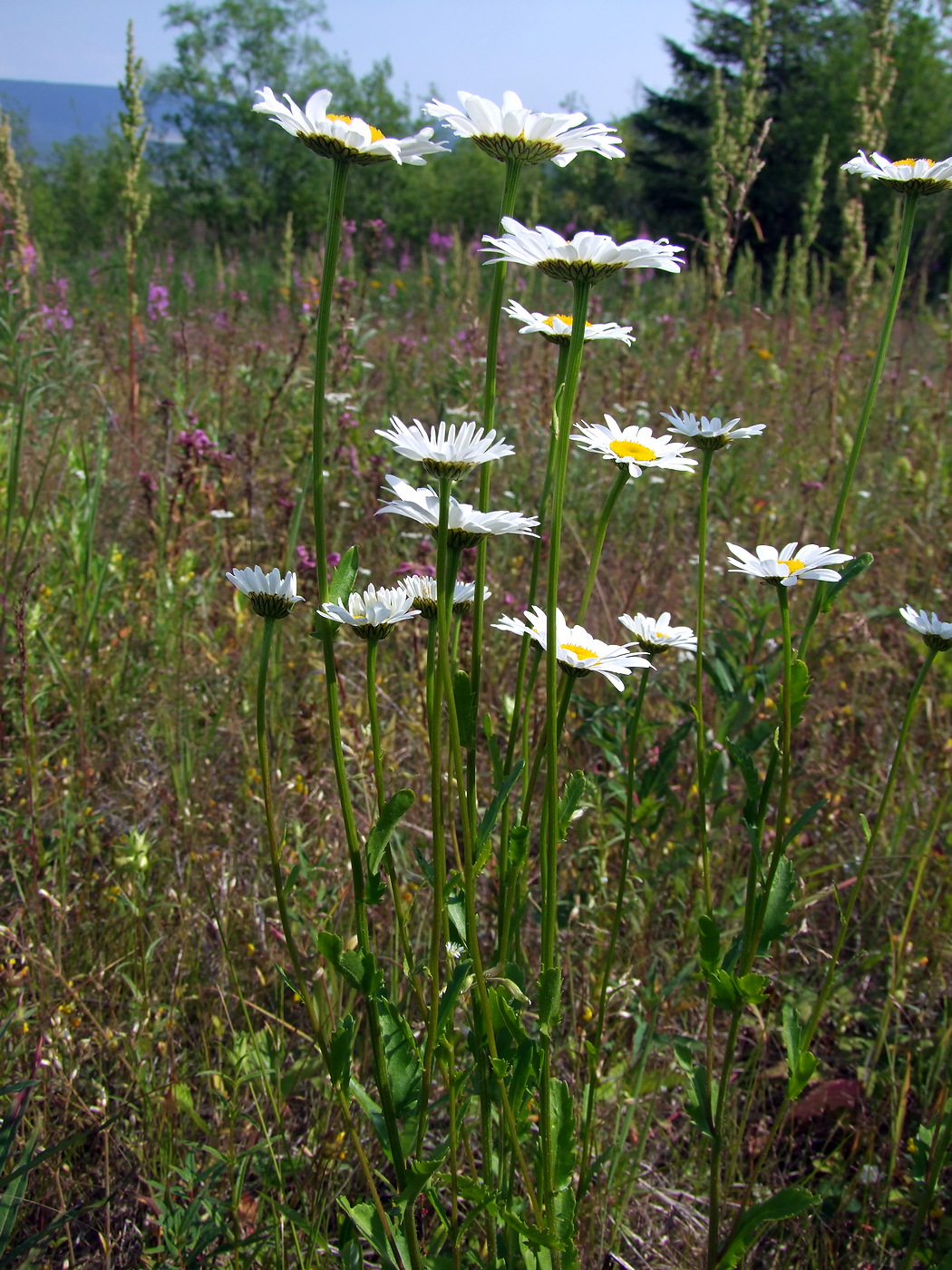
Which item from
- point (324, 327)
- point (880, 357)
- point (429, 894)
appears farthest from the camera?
point (429, 894)

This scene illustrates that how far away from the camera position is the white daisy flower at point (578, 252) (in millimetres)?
782

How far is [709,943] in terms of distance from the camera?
940mm

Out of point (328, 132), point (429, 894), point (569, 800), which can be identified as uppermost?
point (328, 132)

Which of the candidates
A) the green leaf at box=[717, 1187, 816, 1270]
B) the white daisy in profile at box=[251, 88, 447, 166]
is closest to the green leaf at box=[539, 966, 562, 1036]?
the green leaf at box=[717, 1187, 816, 1270]

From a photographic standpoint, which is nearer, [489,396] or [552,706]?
[552,706]

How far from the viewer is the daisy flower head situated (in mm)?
986

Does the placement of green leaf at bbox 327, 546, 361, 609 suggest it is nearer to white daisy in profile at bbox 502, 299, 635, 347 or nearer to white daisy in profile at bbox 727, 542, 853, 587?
white daisy in profile at bbox 502, 299, 635, 347

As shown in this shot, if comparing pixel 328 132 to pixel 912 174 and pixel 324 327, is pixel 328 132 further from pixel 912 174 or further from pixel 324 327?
pixel 912 174

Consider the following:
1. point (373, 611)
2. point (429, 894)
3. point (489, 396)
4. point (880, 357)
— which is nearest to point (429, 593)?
point (373, 611)

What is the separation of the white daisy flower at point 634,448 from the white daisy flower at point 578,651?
19cm

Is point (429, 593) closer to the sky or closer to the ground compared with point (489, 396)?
closer to the ground

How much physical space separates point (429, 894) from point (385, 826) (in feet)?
2.90

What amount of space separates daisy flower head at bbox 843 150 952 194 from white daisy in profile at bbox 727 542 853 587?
0.43 meters

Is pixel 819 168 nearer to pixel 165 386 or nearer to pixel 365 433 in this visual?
pixel 365 433
